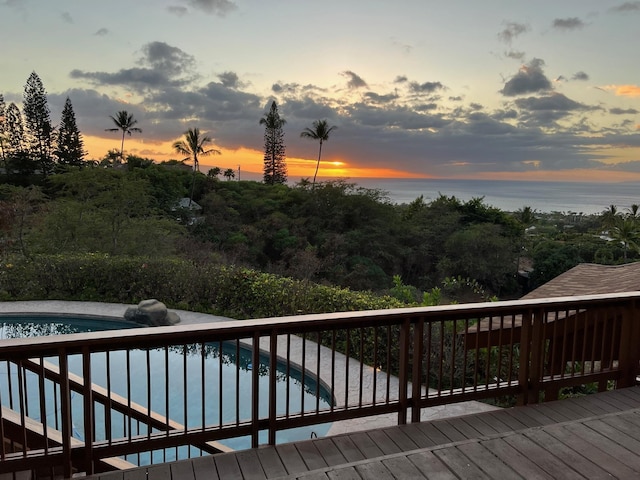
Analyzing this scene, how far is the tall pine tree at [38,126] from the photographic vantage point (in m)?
28.9

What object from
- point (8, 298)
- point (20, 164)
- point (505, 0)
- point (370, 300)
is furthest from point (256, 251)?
point (20, 164)

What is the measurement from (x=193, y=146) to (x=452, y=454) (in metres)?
28.8

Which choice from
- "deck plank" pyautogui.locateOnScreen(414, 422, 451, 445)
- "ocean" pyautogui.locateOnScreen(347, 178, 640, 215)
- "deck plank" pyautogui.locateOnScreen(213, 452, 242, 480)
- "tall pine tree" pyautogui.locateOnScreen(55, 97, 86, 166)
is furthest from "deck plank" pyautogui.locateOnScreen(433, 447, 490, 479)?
"tall pine tree" pyautogui.locateOnScreen(55, 97, 86, 166)

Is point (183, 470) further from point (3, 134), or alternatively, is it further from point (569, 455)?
point (3, 134)

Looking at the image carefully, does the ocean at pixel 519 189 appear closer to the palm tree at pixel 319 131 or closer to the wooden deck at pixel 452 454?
the palm tree at pixel 319 131

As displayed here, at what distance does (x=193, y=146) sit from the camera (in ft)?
94.6

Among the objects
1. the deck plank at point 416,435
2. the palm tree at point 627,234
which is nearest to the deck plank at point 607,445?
the deck plank at point 416,435

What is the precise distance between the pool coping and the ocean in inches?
650

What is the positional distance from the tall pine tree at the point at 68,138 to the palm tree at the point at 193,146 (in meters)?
6.72

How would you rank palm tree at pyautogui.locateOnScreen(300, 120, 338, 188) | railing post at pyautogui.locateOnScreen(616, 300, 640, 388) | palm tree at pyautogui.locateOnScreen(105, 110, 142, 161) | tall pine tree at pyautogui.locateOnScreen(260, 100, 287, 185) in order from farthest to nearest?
1. palm tree at pyautogui.locateOnScreen(105, 110, 142, 161)
2. tall pine tree at pyautogui.locateOnScreen(260, 100, 287, 185)
3. palm tree at pyautogui.locateOnScreen(300, 120, 338, 188)
4. railing post at pyautogui.locateOnScreen(616, 300, 640, 388)

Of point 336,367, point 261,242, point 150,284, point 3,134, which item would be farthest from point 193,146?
point 336,367

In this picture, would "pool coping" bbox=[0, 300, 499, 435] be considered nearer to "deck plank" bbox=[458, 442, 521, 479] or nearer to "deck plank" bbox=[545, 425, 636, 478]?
"deck plank" bbox=[458, 442, 521, 479]

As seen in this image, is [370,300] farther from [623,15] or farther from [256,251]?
[256,251]

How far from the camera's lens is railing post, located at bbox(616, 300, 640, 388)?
3.51 m
